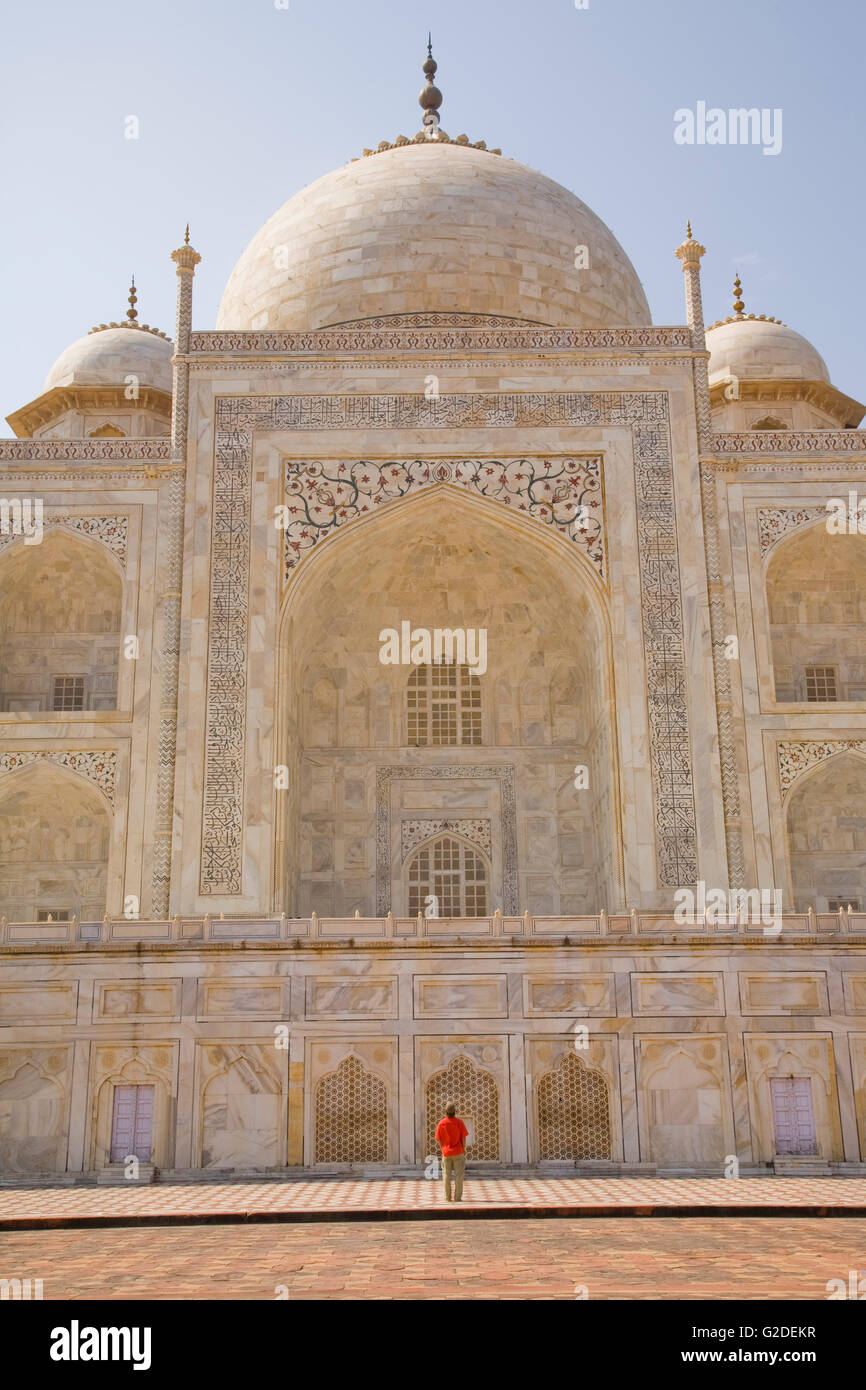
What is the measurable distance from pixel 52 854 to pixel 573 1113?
696cm

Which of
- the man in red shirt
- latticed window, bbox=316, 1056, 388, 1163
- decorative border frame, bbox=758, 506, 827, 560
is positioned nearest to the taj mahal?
decorative border frame, bbox=758, 506, 827, 560

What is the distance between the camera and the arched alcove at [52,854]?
1457 cm

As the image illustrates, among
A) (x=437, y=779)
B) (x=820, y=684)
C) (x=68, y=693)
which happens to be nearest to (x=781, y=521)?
(x=820, y=684)

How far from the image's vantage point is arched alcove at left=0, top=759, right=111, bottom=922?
1457 cm

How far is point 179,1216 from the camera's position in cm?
727

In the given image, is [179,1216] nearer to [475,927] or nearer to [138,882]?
[475,927]

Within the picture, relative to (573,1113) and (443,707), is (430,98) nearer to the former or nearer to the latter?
(443,707)

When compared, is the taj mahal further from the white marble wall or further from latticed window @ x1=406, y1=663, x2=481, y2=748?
the white marble wall

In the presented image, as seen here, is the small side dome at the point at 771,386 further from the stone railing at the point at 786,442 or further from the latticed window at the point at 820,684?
the latticed window at the point at 820,684

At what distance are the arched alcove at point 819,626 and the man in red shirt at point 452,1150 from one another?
27.1 ft

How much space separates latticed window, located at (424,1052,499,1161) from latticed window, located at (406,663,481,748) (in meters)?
6.02

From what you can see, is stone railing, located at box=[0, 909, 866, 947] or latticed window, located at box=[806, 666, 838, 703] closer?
stone railing, located at box=[0, 909, 866, 947]

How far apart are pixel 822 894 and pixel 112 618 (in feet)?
25.9

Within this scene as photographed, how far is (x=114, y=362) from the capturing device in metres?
18.3
